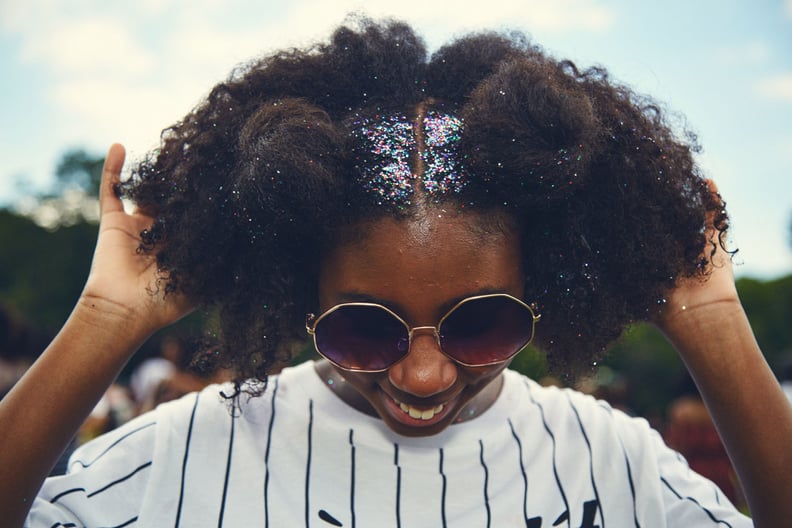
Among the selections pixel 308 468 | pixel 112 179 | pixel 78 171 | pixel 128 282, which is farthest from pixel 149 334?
pixel 78 171

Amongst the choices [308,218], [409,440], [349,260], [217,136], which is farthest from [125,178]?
[409,440]

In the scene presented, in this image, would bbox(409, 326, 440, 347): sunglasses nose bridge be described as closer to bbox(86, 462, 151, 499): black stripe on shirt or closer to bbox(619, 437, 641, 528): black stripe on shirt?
bbox(619, 437, 641, 528): black stripe on shirt

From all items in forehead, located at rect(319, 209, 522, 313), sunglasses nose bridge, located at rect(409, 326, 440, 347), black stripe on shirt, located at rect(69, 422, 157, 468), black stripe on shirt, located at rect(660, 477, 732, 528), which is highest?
forehead, located at rect(319, 209, 522, 313)

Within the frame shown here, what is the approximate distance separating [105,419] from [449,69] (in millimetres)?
5610

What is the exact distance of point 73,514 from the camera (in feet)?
5.66

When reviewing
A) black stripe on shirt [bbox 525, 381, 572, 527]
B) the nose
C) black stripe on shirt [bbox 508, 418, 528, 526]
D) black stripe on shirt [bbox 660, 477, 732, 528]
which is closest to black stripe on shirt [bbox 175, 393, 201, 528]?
the nose

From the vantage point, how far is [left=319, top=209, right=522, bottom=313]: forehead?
5.07 feet

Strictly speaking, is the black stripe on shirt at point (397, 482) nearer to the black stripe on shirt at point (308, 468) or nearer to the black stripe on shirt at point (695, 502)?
the black stripe on shirt at point (308, 468)

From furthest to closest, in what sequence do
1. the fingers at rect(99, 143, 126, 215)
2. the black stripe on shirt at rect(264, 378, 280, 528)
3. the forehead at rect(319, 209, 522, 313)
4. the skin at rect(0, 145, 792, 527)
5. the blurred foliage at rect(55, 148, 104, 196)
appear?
1. the blurred foliage at rect(55, 148, 104, 196)
2. the fingers at rect(99, 143, 126, 215)
3. the black stripe on shirt at rect(264, 378, 280, 528)
4. the skin at rect(0, 145, 792, 527)
5. the forehead at rect(319, 209, 522, 313)

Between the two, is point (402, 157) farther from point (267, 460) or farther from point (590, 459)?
point (590, 459)

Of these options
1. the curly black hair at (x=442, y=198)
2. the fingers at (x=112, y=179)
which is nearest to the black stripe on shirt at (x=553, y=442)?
the curly black hair at (x=442, y=198)

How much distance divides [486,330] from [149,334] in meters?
1.04

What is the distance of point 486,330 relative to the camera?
1609 mm

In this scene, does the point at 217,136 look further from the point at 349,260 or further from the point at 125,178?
the point at 349,260
